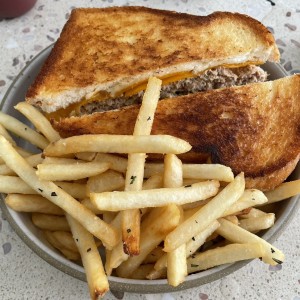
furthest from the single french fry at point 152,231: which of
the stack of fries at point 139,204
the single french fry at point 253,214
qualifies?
the single french fry at point 253,214

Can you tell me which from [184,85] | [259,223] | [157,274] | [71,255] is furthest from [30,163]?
[259,223]

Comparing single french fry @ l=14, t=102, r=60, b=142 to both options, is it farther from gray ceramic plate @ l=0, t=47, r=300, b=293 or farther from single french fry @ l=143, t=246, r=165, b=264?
single french fry @ l=143, t=246, r=165, b=264

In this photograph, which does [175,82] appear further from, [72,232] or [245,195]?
[72,232]

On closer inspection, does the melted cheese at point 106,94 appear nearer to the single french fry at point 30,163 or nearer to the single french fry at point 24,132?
the single french fry at point 24,132

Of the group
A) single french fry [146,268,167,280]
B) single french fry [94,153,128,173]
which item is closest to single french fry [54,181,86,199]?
single french fry [94,153,128,173]

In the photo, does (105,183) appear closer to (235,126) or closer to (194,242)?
(194,242)

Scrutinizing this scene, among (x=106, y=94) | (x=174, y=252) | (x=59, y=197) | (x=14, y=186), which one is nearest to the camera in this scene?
(x=174, y=252)

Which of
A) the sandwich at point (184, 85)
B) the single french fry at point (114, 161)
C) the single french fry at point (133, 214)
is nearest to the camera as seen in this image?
the single french fry at point (133, 214)
